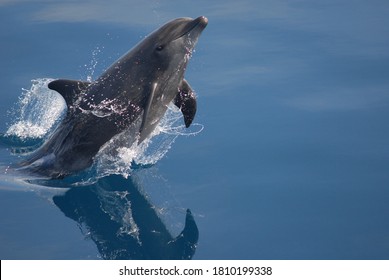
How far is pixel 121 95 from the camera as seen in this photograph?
10.7 meters

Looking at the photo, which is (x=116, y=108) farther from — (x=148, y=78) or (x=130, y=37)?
(x=130, y=37)

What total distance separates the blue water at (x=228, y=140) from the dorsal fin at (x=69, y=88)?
107cm

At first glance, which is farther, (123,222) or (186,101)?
(186,101)

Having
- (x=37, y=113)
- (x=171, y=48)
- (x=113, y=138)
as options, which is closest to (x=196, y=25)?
(x=171, y=48)

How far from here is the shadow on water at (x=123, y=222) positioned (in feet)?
29.3

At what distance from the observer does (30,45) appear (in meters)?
15.6

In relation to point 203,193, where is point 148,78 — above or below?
above

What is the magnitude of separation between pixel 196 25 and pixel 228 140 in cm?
207

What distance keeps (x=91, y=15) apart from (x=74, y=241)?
852 cm

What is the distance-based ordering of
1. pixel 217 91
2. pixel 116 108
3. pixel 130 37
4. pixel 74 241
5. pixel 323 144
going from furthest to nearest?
1. pixel 130 37
2. pixel 217 91
3. pixel 323 144
4. pixel 116 108
5. pixel 74 241

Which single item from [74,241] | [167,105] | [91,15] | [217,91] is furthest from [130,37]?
[74,241]

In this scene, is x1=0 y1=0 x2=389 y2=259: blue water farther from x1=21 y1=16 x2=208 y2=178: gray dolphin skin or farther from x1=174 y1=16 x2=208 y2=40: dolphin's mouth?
x1=174 y1=16 x2=208 y2=40: dolphin's mouth

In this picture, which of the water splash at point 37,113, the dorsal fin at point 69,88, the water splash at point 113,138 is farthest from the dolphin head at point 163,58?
the water splash at point 37,113

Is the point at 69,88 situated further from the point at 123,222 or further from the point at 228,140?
the point at 228,140
